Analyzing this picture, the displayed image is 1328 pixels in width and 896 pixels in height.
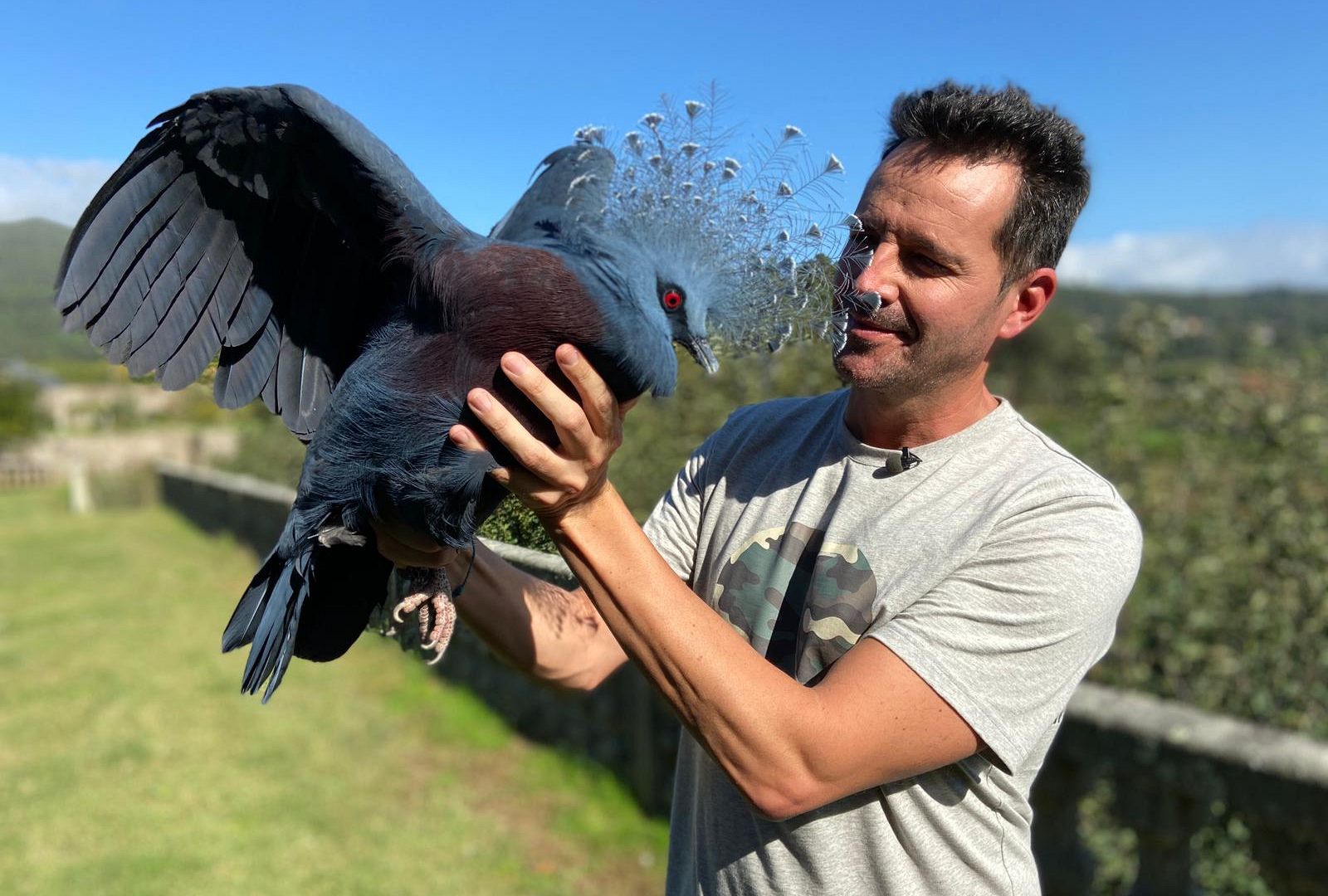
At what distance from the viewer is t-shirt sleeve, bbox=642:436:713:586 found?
74.6 inches

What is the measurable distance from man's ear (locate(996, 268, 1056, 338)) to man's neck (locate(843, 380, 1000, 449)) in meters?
0.14

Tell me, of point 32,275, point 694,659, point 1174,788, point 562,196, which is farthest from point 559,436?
point 1174,788

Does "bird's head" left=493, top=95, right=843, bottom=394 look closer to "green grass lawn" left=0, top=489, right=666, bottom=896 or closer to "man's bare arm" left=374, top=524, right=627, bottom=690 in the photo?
"man's bare arm" left=374, top=524, right=627, bottom=690

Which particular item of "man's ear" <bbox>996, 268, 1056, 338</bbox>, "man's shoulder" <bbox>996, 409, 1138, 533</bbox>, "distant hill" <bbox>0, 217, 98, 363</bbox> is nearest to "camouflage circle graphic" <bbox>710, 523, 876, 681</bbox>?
"man's shoulder" <bbox>996, 409, 1138, 533</bbox>

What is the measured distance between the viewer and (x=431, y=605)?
1766 mm

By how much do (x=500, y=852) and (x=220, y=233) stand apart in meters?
3.93

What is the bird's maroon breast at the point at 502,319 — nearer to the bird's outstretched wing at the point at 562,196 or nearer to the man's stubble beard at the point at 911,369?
the bird's outstretched wing at the point at 562,196

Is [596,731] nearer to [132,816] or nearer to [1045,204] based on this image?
[132,816]

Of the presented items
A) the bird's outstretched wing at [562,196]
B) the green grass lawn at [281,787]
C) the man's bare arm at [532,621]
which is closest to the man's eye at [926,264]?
the bird's outstretched wing at [562,196]

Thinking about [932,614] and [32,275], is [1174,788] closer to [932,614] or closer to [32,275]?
[932,614]

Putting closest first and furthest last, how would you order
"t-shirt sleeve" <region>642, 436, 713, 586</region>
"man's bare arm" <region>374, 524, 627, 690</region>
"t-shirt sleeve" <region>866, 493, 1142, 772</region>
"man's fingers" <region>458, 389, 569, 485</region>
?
"man's fingers" <region>458, 389, 569, 485</region> → "t-shirt sleeve" <region>866, 493, 1142, 772</region> → "man's bare arm" <region>374, 524, 627, 690</region> → "t-shirt sleeve" <region>642, 436, 713, 586</region>

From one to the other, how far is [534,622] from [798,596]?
20.9 inches

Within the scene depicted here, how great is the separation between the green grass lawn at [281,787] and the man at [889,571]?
321 cm

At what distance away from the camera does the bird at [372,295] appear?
4.92ft
